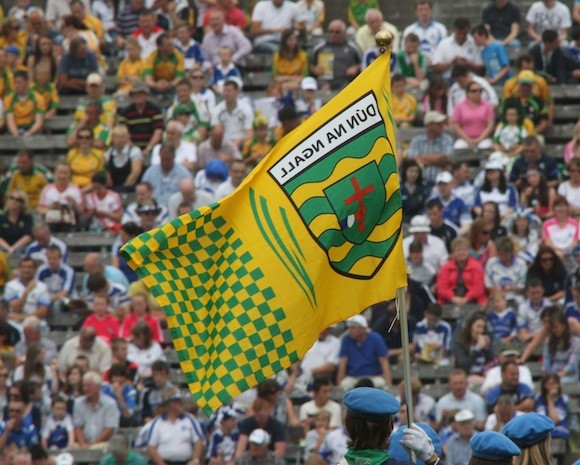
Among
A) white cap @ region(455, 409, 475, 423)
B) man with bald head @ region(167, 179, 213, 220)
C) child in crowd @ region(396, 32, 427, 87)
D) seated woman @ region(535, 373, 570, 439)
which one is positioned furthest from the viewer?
child in crowd @ region(396, 32, 427, 87)

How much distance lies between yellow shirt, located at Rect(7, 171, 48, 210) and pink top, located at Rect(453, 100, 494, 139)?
5232mm

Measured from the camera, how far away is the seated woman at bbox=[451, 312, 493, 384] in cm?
1597

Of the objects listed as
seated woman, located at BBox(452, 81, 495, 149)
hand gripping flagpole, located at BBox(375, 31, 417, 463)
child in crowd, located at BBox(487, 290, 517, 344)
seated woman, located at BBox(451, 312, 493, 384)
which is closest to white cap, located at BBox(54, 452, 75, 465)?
seated woman, located at BBox(451, 312, 493, 384)

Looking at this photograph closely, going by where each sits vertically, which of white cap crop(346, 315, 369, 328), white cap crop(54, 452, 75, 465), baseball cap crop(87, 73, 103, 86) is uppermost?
baseball cap crop(87, 73, 103, 86)

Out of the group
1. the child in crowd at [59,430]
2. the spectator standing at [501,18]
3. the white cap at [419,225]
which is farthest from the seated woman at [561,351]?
the spectator standing at [501,18]

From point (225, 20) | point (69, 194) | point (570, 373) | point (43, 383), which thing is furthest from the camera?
point (225, 20)

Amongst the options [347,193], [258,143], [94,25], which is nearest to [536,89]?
[258,143]

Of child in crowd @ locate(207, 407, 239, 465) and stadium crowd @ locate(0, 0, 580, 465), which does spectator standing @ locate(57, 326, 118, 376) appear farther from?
child in crowd @ locate(207, 407, 239, 465)

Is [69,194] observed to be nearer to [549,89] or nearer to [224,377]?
[549,89]

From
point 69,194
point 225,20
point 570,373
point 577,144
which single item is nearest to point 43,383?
point 69,194

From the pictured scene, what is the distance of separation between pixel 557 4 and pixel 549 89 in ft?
6.78

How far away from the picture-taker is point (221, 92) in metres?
21.7

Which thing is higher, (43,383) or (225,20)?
(225,20)

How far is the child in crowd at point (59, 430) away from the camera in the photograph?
16312 mm
